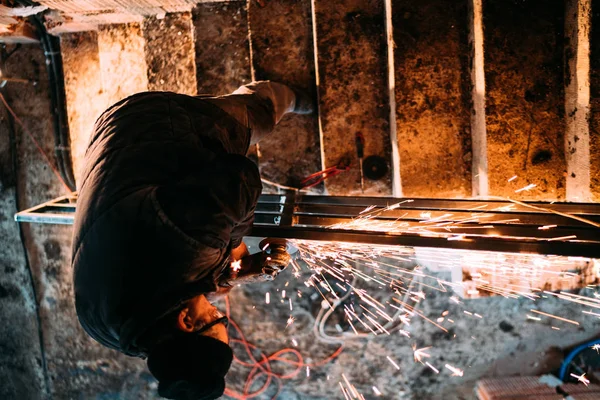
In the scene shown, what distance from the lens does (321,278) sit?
14.5 feet

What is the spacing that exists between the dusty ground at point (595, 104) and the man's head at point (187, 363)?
2.69 metres

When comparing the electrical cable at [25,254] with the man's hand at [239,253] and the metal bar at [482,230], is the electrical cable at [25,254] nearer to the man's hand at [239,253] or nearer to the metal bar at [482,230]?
the man's hand at [239,253]

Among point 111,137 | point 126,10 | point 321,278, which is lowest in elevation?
point 321,278

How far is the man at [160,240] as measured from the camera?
1.58 meters

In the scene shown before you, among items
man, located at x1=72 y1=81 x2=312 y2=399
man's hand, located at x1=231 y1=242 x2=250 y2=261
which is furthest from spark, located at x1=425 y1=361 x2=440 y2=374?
man, located at x1=72 y1=81 x2=312 y2=399

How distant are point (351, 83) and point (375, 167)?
0.78 metres

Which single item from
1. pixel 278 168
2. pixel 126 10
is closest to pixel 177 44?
pixel 126 10

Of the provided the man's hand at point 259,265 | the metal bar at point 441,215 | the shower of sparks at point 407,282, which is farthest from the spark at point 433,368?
the man's hand at point 259,265

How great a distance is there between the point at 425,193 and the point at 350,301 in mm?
1668

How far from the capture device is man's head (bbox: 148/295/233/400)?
1.55 meters

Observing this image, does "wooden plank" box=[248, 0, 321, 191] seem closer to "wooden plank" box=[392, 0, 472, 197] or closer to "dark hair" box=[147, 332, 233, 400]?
"wooden plank" box=[392, 0, 472, 197]

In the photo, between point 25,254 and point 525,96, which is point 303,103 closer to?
point 525,96

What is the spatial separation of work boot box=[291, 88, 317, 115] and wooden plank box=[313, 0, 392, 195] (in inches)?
4.1

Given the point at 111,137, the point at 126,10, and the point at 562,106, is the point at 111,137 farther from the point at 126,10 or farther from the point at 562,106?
the point at 562,106
